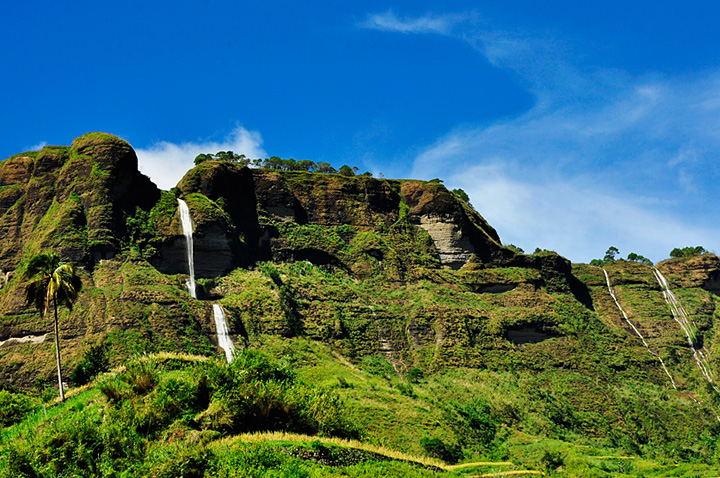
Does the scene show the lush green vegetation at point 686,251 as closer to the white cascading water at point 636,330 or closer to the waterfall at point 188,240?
the white cascading water at point 636,330

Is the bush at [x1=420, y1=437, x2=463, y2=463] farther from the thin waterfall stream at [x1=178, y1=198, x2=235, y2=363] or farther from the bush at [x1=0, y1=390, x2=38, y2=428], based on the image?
the bush at [x1=0, y1=390, x2=38, y2=428]

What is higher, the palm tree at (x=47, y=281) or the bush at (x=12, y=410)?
the palm tree at (x=47, y=281)

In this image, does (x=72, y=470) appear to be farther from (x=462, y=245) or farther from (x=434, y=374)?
(x=462, y=245)

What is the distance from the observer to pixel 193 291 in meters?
103

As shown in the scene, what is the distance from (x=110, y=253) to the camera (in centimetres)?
9812

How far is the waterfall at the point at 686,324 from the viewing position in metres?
132

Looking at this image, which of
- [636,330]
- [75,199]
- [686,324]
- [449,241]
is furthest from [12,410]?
[686,324]

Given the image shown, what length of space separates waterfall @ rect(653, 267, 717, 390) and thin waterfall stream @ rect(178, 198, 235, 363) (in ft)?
289

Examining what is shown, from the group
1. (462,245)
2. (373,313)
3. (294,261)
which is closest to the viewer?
(373,313)

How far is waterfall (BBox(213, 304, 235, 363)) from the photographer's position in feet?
300

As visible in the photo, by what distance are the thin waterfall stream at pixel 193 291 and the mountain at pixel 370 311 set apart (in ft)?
3.02

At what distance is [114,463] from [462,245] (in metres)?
Result: 108

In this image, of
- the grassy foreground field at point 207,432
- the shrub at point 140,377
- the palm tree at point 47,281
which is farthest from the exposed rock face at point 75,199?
the shrub at point 140,377

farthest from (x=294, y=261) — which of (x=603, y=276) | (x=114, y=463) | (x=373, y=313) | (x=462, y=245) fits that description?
(x=114, y=463)
